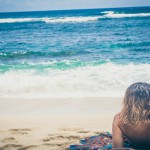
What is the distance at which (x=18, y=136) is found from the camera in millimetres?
4680

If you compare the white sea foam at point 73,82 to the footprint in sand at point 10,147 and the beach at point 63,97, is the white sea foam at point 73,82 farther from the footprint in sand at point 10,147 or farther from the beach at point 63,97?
the footprint in sand at point 10,147

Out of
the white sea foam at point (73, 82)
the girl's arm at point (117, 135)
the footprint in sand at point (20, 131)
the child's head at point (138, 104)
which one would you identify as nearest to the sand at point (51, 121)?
the footprint in sand at point (20, 131)

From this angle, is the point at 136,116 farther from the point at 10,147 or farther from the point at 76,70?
the point at 76,70

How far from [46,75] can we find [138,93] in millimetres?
6880

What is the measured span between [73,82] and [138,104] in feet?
17.9

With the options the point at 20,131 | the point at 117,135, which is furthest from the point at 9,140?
the point at 117,135

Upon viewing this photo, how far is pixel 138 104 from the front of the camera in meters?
2.73

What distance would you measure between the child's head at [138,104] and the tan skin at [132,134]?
0.25 feet

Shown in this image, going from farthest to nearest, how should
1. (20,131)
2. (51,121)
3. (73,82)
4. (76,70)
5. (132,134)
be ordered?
(76,70)
(73,82)
(51,121)
(20,131)
(132,134)

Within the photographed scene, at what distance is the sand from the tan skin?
58.9 inches

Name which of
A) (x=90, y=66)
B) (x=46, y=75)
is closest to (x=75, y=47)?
(x=90, y=66)

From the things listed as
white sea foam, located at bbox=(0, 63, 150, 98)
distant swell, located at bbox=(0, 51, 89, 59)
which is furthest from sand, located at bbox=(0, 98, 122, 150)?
distant swell, located at bbox=(0, 51, 89, 59)

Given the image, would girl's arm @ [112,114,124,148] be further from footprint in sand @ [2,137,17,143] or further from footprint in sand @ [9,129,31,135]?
footprint in sand @ [9,129,31,135]

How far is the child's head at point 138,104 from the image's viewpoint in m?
2.73
